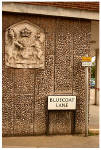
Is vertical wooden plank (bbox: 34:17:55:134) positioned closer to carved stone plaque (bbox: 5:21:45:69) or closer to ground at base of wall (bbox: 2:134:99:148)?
carved stone plaque (bbox: 5:21:45:69)

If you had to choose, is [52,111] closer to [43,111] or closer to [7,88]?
[43,111]

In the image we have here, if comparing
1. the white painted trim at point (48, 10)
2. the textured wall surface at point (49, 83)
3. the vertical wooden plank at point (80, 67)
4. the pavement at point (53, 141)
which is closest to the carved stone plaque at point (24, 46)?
the textured wall surface at point (49, 83)

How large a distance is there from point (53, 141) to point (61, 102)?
1.00 m

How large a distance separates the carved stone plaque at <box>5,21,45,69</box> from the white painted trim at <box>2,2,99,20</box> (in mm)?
350

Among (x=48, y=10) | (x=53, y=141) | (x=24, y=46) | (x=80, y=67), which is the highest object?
(x=48, y=10)

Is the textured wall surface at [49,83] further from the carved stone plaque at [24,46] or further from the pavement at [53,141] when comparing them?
the pavement at [53,141]

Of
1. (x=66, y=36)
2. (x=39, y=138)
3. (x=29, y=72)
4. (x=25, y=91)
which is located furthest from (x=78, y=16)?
(x=39, y=138)

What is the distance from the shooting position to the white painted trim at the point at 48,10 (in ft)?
17.5

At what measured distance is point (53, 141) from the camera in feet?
17.0

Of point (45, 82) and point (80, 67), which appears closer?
point (45, 82)

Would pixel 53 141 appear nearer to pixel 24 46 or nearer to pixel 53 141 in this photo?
pixel 53 141

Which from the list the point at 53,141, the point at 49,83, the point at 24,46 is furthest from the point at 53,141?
the point at 24,46

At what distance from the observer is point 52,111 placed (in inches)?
224

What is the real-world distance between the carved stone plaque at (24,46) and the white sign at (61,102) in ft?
2.93
